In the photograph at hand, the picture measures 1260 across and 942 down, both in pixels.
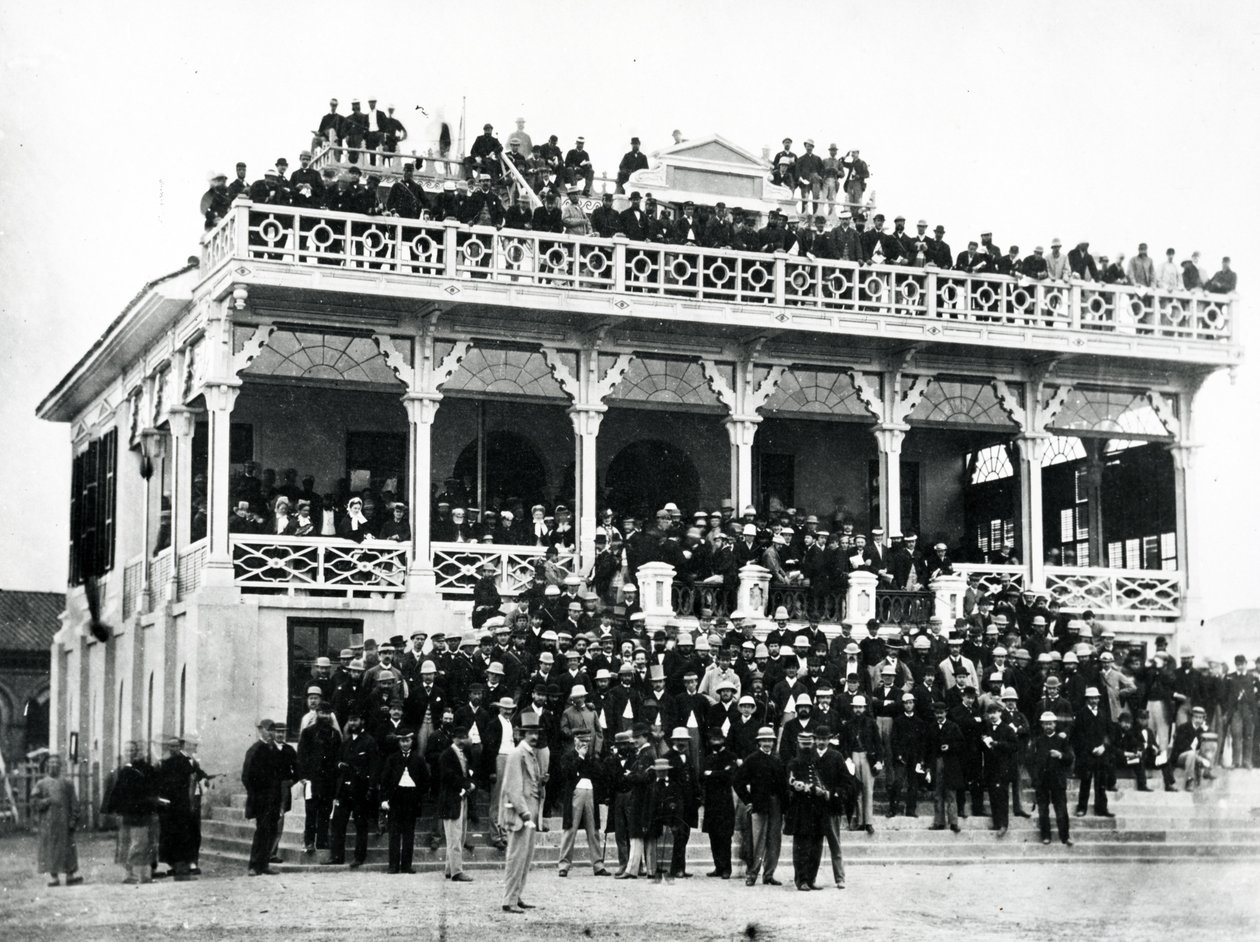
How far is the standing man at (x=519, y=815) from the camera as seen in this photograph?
17.2 meters

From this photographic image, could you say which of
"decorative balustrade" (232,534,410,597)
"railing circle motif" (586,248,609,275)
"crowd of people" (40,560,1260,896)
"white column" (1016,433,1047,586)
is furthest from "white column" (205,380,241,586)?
"white column" (1016,433,1047,586)

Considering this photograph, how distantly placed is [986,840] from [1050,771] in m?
1.07

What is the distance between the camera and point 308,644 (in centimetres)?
2745

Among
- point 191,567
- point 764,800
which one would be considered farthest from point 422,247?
point 764,800

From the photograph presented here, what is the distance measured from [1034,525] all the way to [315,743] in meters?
14.2

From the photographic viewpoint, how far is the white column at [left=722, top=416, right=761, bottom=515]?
29875 mm

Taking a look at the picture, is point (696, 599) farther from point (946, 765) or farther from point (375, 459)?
point (375, 459)

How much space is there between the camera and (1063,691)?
79.2ft

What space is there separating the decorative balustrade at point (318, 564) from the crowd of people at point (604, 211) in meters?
4.70

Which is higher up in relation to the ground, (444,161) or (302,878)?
(444,161)

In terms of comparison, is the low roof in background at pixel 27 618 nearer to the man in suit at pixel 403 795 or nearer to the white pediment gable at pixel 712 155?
the white pediment gable at pixel 712 155

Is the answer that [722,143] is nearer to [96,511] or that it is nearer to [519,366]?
[519,366]

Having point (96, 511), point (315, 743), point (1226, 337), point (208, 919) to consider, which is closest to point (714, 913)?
point (208, 919)

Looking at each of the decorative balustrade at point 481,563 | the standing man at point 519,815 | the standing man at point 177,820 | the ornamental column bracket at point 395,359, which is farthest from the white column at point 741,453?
the standing man at point 519,815
